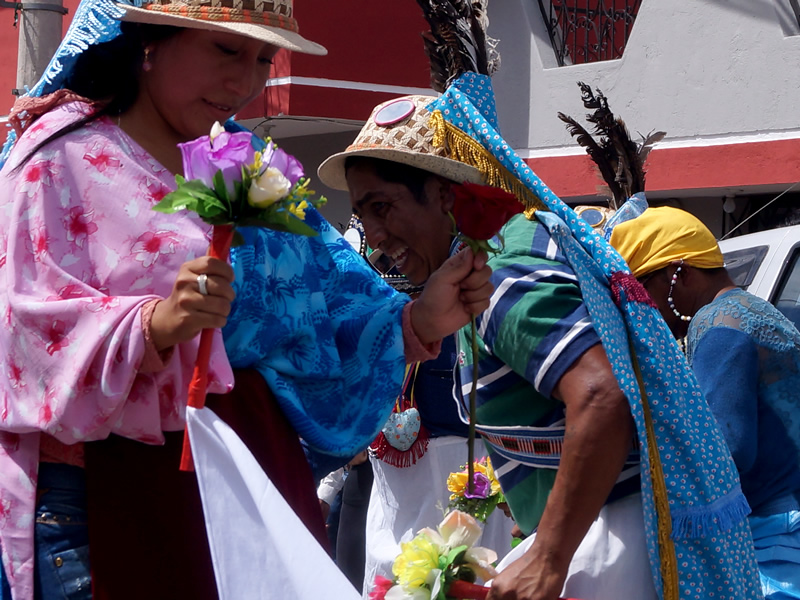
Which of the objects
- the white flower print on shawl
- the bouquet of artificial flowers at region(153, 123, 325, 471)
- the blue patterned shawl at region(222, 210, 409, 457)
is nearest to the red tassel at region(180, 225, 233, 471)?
the bouquet of artificial flowers at region(153, 123, 325, 471)

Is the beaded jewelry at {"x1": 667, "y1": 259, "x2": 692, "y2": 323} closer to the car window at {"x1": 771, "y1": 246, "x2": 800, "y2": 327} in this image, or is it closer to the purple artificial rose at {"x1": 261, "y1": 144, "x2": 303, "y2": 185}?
the car window at {"x1": 771, "y1": 246, "x2": 800, "y2": 327}

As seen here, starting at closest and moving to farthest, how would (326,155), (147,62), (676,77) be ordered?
(147,62)
(676,77)
(326,155)

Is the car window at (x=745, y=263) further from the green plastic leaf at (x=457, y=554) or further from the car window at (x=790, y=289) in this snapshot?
the green plastic leaf at (x=457, y=554)

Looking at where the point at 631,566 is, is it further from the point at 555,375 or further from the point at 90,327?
the point at 90,327

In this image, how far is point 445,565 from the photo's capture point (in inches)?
102

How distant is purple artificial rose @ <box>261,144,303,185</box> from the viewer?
1.89m

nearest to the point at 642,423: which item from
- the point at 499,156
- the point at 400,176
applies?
the point at 499,156

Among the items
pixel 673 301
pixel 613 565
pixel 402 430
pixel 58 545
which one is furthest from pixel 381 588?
pixel 402 430

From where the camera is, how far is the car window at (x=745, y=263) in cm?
560

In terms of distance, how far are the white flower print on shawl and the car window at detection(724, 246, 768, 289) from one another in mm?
4030

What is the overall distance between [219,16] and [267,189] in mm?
528

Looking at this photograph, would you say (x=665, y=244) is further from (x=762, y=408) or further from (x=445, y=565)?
(x=445, y=565)

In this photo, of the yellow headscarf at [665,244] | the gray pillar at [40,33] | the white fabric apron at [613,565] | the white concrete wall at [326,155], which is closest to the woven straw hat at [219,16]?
the white fabric apron at [613,565]

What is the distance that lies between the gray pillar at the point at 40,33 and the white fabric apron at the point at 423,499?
355cm
